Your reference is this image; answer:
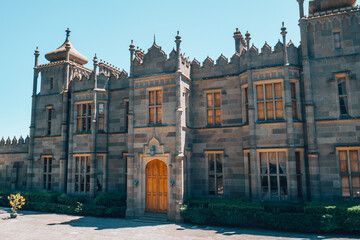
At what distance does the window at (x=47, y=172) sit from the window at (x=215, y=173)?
42.4 feet

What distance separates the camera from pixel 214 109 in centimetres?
1738

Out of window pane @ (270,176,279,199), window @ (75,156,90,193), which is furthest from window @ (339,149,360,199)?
window @ (75,156,90,193)

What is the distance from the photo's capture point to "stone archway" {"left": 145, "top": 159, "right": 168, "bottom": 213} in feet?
52.7

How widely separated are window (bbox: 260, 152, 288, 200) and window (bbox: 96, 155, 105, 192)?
1108 centimetres

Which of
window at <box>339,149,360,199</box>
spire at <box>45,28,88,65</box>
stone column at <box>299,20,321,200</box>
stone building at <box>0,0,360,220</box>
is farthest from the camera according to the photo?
spire at <box>45,28,88,65</box>

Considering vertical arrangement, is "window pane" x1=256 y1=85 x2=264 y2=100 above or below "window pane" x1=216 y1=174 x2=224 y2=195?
above

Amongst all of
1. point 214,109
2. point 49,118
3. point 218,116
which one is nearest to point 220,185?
point 218,116

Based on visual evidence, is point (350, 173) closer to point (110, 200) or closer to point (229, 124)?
point (229, 124)

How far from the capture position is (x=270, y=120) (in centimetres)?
1527

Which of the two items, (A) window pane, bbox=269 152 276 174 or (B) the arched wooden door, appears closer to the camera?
(A) window pane, bbox=269 152 276 174

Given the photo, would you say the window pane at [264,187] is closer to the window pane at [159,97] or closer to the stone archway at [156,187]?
the stone archway at [156,187]

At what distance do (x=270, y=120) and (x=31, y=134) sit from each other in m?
18.7

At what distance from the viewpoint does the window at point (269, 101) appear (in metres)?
15.3

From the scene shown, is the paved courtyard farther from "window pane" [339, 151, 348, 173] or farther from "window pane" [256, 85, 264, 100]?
"window pane" [256, 85, 264, 100]
